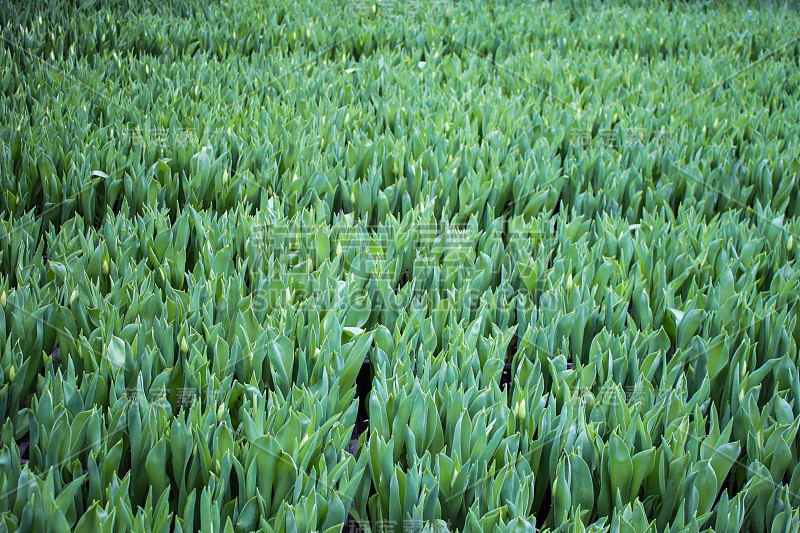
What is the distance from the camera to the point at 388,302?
2076 millimetres

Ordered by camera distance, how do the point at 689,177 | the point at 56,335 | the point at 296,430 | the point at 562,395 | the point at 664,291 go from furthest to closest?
the point at 689,177, the point at 664,291, the point at 56,335, the point at 562,395, the point at 296,430

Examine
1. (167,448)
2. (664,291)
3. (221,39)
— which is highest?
(221,39)

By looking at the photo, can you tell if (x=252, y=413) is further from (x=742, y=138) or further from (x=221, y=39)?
(x=221, y=39)

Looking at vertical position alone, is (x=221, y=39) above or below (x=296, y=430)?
above

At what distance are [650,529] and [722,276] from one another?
1.10 meters

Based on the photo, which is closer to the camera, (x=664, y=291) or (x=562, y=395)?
(x=562, y=395)

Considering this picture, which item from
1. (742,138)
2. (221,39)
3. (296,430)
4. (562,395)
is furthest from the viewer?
(221,39)

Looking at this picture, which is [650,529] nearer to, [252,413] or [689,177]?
[252,413]

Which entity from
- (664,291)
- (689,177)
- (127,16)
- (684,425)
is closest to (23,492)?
(684,425)

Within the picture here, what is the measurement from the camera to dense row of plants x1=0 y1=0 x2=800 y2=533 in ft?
4.78

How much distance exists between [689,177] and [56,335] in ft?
8.47

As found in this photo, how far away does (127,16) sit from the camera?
17.1 feet

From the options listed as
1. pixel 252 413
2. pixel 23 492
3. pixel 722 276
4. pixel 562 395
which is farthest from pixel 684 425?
pixel 23 492

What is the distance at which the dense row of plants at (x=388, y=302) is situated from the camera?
4.78 feet
